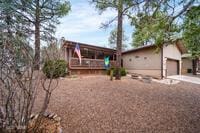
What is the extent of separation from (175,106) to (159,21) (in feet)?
11.4

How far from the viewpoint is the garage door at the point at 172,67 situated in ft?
71.1

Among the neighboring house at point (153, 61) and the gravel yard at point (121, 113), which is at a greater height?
the neighboring house at point (153, 61)

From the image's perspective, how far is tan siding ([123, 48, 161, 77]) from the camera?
764 inches

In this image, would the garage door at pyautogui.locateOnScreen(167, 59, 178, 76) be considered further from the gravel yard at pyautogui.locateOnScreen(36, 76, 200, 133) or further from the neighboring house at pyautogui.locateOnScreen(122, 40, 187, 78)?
the gravel yard at pyautogui.locateOnScreen(36, 76, 200, 133)

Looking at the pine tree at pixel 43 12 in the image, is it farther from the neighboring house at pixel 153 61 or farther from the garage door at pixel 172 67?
the garage door at pixel 172 67

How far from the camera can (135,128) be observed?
514cm

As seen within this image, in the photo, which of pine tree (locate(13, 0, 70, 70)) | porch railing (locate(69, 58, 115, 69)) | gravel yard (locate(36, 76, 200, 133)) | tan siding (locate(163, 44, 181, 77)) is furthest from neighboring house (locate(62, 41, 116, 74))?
gravel yard (locate(36, 76, 200, 133))

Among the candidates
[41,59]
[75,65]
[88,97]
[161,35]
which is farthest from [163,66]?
[41,59]

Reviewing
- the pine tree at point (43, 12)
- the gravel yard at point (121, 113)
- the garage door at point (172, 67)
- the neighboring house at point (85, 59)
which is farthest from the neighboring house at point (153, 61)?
the gravel yard at point (121, 113)

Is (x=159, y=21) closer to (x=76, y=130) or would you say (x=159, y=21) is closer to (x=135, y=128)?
(x=135, y=128)

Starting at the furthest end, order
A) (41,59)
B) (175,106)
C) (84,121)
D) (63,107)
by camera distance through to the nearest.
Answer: (175,106) → (63,107) → (84,121) → (41,59)

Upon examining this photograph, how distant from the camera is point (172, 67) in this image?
22922mm

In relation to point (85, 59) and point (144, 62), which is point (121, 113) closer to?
point (85, 59)

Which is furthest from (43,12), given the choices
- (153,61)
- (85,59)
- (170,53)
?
(170,53)
